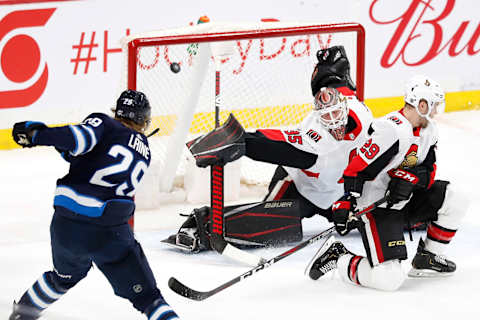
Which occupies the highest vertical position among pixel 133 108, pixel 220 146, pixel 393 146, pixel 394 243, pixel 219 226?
pixel 133 108

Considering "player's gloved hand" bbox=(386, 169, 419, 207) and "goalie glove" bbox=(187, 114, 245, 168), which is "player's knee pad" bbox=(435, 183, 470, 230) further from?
"goalie glove" bbox=(187, 114, 245, 168)

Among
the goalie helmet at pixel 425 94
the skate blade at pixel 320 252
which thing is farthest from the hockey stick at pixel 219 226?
the goalie helmet at pixel 425 94

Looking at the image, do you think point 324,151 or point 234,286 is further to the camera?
point 324,151

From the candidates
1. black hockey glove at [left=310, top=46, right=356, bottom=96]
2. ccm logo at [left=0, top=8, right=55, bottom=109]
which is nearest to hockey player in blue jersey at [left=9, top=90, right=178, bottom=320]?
black hockey glove at [left=310, top=46, right=356, bottom=96]

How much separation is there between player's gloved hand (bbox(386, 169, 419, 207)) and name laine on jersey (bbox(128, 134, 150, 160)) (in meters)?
0.99

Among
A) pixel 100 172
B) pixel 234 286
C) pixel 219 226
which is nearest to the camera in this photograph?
pixel 100 172

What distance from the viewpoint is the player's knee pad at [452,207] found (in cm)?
349

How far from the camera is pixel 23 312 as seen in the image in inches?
112

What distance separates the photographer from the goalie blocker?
3918 millimetres

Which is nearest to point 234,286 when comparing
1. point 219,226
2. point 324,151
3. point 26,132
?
point 219,226

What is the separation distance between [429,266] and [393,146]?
544mm

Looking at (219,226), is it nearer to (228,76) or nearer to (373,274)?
(373,274)

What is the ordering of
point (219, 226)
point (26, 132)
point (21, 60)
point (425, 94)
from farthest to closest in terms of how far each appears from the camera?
1. point (21, 60)
2. point (219, 226)
3. point (425, 94)
4. point (26, 132)

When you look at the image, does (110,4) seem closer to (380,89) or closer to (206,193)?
(206,193)
